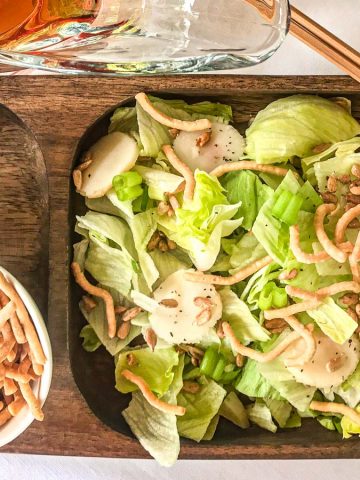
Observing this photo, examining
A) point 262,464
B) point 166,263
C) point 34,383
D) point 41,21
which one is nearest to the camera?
point 41,21

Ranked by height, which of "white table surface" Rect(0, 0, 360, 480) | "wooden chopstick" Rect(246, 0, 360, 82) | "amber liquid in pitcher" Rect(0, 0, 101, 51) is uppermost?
"amber liquid in pitcher" Rect(0, 0, 101, 51)

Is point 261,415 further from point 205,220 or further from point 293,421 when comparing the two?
point 205,220

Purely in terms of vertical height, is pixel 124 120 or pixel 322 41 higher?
pixel 322 41

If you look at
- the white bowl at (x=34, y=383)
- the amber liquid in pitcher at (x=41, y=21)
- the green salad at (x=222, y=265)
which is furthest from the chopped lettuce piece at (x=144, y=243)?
the amber liquid in pitcher at (x=41, y=21)

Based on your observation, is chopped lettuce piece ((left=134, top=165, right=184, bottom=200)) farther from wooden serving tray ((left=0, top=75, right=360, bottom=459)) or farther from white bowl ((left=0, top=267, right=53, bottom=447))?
white bowl ((left=0, top=267, right=53, bottom=447))

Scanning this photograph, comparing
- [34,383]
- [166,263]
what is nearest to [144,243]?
[166,263]

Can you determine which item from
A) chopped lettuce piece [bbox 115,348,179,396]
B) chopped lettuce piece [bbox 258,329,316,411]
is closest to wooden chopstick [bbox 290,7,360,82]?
chopped lettuce piece [bbox 258,329,316,411]

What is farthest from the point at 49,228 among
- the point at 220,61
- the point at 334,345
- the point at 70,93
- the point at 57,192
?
the point at 334,345
